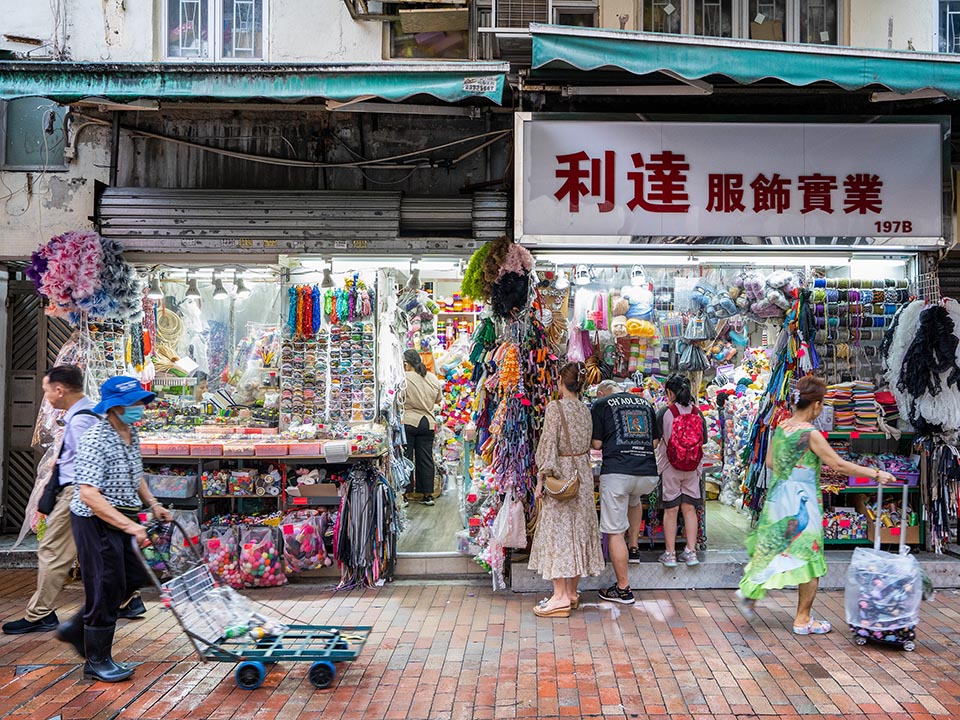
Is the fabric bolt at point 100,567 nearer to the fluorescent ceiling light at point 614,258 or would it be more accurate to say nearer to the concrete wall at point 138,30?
the fluorescent ceiling light at point 614,258

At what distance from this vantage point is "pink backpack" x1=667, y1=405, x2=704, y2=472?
7133mm

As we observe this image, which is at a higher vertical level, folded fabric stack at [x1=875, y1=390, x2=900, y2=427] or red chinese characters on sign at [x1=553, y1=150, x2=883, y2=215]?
red chinese characters on sign at [x1=553, y1=150, x2=883, y2=215]

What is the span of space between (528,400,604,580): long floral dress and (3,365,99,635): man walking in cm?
338

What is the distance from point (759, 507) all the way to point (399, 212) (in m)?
4.56

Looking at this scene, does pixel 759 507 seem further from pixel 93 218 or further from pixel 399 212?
pixel 93 218

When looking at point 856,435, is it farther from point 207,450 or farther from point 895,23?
point 207,450

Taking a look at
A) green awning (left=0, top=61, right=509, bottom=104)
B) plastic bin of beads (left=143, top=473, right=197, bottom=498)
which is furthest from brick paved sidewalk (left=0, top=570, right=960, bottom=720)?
green awning (left=0, top=61, right=509, bottom=104)

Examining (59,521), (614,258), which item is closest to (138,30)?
(59,521)

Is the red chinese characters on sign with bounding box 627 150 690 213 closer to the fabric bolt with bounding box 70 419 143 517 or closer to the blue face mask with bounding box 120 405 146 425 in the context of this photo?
the blue face mask with bounding box 120 405 146 425

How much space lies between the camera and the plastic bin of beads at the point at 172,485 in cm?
727

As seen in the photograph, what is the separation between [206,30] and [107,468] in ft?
17.6

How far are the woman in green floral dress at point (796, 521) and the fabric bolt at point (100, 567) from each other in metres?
4.44

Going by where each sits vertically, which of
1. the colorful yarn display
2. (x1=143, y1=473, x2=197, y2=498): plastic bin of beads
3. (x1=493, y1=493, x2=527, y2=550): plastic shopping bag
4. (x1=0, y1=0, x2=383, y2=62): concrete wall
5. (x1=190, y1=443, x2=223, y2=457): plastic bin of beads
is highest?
(x1=0, y1=0, x2=383, y2=62): concrete wall

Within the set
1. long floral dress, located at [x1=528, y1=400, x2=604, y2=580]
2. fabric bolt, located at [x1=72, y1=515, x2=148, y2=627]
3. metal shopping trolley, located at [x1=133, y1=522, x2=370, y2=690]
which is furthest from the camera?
long floral dress, located at [x1=528, y1=400, x2=604, y2=580]
